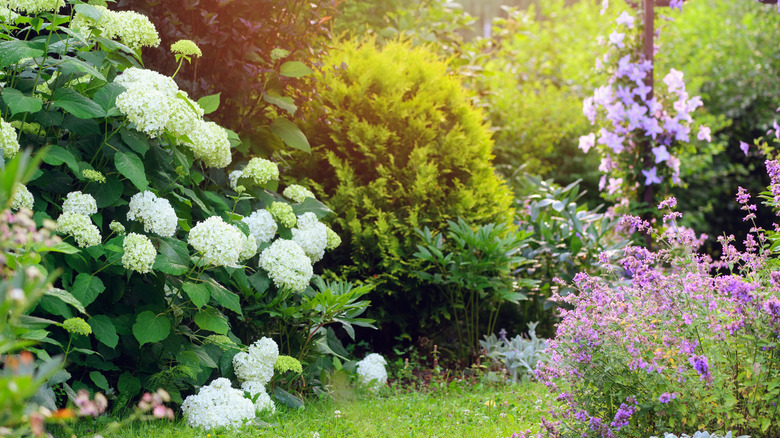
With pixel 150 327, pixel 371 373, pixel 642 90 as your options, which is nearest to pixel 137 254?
pixel 150 327

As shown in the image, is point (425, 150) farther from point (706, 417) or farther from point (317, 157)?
point (706, 417)

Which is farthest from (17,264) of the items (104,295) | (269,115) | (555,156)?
(555,156)

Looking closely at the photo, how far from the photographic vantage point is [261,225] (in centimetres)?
337

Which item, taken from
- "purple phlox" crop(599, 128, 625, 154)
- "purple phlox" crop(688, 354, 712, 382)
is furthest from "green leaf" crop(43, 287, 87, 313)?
"purple phlox" crop(599, 128, 625, 154)

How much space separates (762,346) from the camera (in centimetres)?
228

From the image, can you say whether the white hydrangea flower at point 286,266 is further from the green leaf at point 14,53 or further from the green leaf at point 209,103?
the green leaf at point 14,53

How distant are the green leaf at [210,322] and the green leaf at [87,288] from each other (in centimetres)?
42

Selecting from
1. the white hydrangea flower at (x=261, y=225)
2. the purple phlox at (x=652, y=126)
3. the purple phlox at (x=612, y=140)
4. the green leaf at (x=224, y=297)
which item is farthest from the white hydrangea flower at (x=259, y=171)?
the purple phlox at (x=652, y=126)

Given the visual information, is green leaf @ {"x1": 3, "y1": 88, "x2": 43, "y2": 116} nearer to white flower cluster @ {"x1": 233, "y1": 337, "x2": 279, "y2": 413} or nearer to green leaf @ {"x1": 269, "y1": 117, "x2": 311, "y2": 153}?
white flower cluster @ {"x1": 233, "y1": 337, "x2": 279, "y2": 413}

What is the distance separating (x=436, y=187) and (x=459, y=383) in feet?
4.50

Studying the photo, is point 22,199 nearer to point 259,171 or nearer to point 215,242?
point 215,242

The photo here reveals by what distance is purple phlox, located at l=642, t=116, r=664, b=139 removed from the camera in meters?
5.51

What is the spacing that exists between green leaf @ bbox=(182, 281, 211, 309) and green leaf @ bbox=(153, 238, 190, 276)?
65 mm

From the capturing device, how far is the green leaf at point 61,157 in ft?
8.38
